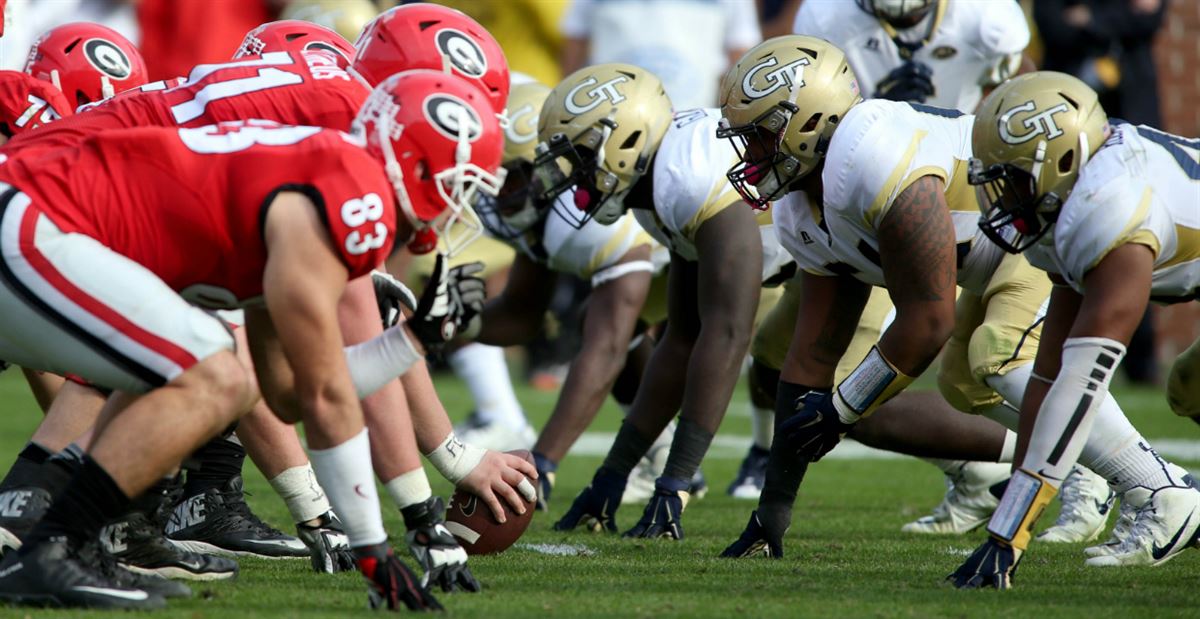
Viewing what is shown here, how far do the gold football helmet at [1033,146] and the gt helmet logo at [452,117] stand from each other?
4.61ft

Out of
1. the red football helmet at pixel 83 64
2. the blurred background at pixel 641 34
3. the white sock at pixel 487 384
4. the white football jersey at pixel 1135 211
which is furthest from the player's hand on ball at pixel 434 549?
the blurred background at pixel 641 34

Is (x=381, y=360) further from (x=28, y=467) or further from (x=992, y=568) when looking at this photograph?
(x=992, y=568)

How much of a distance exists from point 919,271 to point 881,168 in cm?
32

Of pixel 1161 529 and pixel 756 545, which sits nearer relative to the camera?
pixel 1161 529

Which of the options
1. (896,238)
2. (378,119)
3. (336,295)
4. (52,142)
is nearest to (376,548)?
(336,295)

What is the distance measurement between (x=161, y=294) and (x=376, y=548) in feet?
2.52

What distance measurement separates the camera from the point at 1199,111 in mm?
12914

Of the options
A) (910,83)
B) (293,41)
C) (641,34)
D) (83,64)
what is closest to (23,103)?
(83,64)

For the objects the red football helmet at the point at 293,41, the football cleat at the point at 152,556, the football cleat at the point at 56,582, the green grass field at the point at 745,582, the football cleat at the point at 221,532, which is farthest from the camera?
the red football helmet at the point at 293,41

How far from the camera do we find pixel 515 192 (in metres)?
6.18

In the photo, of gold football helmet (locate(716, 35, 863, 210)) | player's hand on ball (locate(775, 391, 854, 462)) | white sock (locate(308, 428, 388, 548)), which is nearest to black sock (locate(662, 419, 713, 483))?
player's hand on ball (locate(775, 391, 854, 462))

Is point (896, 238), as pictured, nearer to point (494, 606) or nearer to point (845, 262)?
point (845, 262)

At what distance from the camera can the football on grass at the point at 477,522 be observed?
4.70m

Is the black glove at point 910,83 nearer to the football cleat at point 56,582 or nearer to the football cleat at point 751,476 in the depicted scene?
the football cleat at point 751,476
